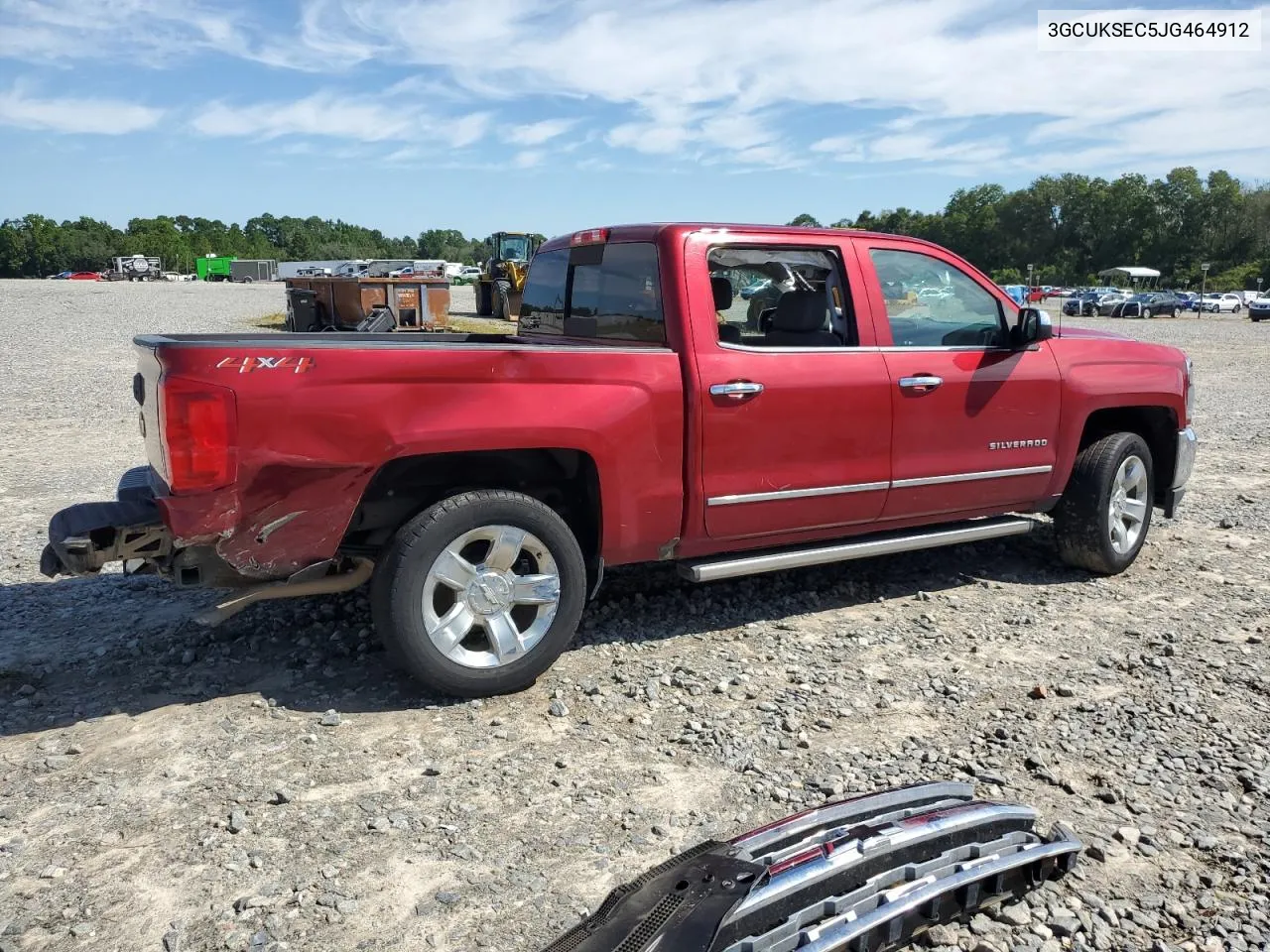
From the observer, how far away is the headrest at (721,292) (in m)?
4.82

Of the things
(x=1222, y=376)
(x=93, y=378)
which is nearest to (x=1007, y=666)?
(x=93, y=378)

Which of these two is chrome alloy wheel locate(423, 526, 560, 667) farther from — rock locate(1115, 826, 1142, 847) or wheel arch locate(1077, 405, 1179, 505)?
wheel arch locate(1077, 405, 1179, 505)

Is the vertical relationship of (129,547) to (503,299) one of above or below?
below

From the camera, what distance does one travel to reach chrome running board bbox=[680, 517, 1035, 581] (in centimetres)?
455

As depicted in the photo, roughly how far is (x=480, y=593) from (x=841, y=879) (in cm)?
190

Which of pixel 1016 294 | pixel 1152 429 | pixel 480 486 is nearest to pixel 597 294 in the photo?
pixel 480 486

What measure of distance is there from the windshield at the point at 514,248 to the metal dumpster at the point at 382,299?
10.2 m

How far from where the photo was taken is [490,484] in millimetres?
4266

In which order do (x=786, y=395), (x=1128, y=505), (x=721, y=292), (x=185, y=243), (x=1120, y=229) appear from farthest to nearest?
(x=185, y=243), (x=1120, y=229), (x=1128, y=505), (x=721, y=292), (x=786, y=395)

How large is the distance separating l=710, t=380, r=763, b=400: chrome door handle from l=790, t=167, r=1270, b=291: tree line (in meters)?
84.4

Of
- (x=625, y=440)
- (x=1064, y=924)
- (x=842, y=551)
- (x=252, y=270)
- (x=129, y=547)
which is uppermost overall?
(x=252, y=270)

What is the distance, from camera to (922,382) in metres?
4.99

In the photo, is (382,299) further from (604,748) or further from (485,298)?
(604,748)

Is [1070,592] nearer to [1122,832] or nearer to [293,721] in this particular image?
[1122,832]
